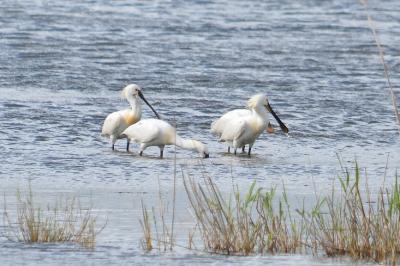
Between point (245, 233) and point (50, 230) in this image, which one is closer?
point (245, 233)

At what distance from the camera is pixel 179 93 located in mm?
18406

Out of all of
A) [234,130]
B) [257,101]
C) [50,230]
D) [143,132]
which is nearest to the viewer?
[50,230]

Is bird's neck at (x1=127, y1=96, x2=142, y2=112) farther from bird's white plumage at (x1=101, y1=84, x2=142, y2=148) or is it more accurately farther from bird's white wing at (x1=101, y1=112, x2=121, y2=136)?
bird's white wing at (x1=101, y1=112, x2=121, y2=136)

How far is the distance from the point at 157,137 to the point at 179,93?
4.65 m

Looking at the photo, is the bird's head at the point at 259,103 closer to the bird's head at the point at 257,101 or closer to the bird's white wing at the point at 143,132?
the bird's head at the point at 257,101

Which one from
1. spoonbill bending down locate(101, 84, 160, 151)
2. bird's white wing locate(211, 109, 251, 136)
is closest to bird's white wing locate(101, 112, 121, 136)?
spoonbill bending down locate(101, 84, 160, 151)

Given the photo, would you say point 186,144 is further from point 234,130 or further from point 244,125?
point 244,125

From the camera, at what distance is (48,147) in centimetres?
1371

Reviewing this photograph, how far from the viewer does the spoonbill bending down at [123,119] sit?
14.3 m

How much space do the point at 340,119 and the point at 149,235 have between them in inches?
334

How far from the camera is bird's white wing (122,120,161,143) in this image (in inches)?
545

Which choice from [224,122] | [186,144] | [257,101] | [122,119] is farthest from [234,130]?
[122,119]

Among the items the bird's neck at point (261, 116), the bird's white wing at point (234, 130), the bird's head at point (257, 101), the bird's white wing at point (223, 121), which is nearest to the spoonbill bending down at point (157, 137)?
the bird's white wing at point (234, 130)

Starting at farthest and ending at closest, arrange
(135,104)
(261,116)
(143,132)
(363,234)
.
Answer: (135,104) → (261,116) → (143,132) → (363,234)
